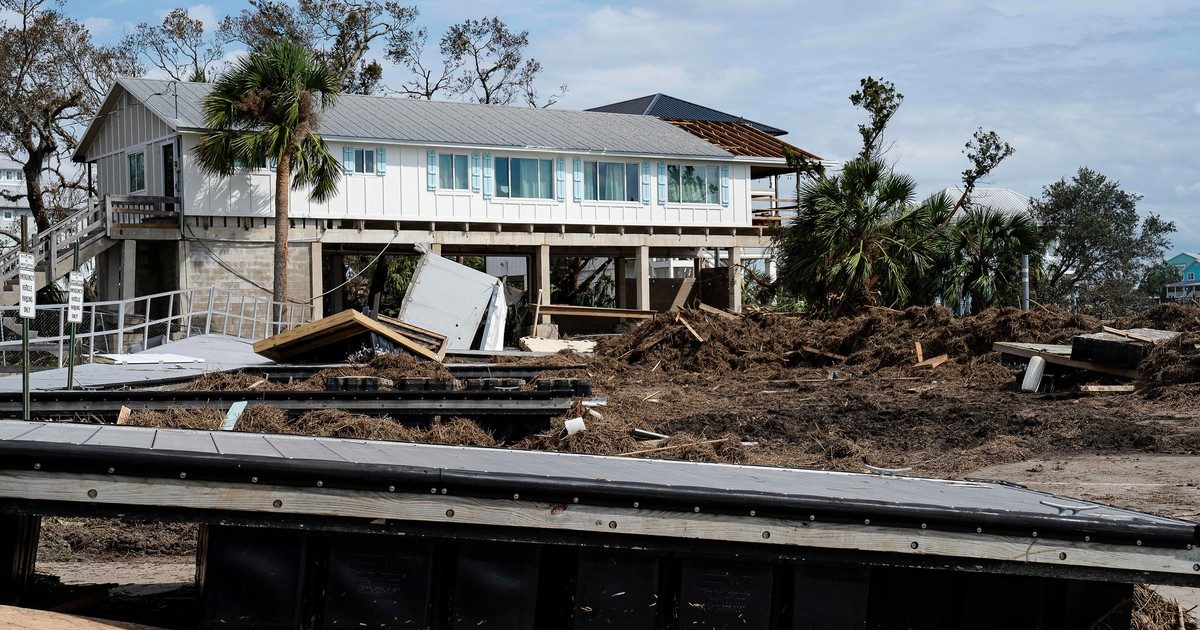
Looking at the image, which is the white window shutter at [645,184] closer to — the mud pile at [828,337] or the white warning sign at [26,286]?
the mud pile at [828,337]

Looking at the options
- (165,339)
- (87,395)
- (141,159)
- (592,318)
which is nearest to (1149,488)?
(87,395)

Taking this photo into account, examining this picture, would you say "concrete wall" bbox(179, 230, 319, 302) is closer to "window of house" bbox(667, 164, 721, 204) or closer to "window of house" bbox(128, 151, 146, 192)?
"window of house" bbox(128, 151, 146, 192)

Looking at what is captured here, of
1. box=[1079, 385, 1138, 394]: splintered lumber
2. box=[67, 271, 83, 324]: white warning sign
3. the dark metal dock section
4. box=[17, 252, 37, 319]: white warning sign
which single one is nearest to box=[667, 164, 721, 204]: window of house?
box=[1079, 385, 1138, 394]: splintered lumber

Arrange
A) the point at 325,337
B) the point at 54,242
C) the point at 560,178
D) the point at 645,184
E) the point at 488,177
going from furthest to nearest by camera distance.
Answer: the point at 645,184, the point at 560,178, the point at 488,177, the point at 54,242, the point at 325,337

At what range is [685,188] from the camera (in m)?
41.3

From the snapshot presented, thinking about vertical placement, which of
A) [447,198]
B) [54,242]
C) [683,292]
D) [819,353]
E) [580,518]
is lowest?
[580,518]

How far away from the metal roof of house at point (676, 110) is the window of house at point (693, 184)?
9.30 meters

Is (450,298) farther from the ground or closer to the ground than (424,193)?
closer to the ground

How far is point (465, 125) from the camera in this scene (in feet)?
131

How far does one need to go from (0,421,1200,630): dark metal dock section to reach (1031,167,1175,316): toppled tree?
46.3m

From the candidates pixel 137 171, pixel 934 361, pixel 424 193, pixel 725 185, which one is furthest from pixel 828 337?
pixel 137 171

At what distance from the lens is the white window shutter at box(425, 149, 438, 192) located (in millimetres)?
36812

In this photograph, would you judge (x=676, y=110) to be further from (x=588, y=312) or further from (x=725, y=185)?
(x=588, y=312)

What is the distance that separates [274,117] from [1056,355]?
20973mm
